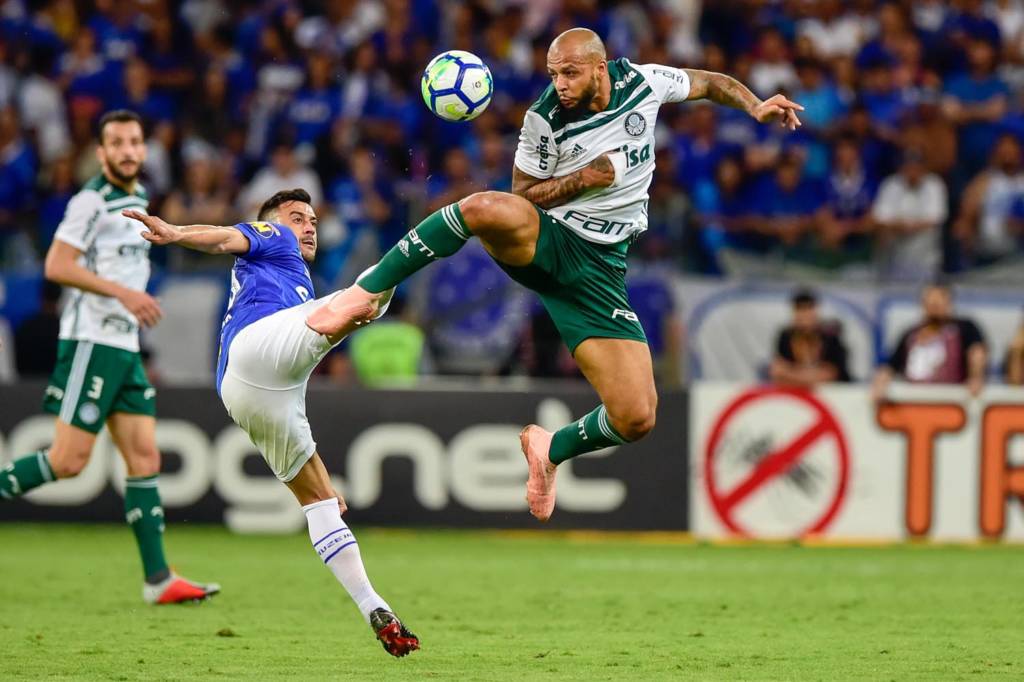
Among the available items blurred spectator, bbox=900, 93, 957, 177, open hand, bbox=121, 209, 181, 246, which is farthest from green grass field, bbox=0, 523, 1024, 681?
blurred spectator, bbox=900, 93, 957, 177

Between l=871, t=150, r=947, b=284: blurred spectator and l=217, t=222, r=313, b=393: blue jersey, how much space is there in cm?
828

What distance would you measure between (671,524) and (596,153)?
6406mm

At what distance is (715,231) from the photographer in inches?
579

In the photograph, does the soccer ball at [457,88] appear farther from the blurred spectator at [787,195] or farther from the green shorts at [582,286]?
the blurred spectator at [787,195]

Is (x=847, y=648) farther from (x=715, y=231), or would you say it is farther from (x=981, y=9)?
(x=981, y=9)

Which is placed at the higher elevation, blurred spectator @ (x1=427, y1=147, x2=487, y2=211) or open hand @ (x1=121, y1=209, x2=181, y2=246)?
blurred spectator @ (x1=427, y1=147, x2=487, y2=211)

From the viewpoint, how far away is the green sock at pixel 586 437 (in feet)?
26.2

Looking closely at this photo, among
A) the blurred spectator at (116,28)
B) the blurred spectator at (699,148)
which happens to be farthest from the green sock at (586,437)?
the blurred spectator at (116,28)

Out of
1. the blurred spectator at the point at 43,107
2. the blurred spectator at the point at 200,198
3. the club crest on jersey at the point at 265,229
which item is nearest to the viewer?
the club crest on jersey at the point at 265,229

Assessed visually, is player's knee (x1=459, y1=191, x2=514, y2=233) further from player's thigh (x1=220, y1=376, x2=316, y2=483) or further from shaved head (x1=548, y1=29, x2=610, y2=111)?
player's thigh (x1=220, y1=376, x2=316, y2=483)

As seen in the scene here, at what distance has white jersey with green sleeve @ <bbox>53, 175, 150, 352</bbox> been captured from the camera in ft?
30.7

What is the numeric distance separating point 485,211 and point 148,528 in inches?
134

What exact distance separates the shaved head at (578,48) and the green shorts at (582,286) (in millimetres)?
767

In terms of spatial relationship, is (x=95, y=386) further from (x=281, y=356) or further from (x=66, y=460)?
(x=281, y=356)
